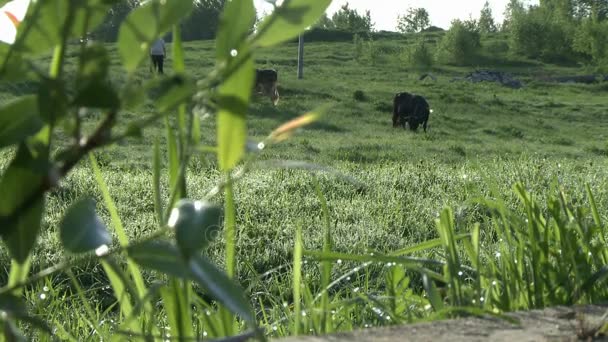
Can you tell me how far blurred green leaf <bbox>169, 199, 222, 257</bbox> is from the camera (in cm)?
38

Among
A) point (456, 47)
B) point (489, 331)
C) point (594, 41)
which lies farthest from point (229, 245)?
point (456, 47)

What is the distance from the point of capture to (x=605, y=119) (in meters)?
18.6

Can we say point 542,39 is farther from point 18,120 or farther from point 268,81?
point 18,120

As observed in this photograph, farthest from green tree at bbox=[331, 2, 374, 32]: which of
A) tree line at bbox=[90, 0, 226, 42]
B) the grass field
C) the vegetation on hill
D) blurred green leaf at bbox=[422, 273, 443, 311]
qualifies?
blurred green leaf at bbox=[422, 273, 443, 311]

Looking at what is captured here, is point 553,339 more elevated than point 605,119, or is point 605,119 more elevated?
point 553,339

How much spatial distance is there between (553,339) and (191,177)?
4672 millimetres

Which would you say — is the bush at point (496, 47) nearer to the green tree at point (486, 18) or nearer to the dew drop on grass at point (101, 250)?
the green tree at point (486, 18)

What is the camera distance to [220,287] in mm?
397

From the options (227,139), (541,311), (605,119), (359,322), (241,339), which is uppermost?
(227,139)

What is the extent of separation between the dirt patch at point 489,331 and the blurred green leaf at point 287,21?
0.35 m

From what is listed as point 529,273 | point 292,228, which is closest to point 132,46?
point 529,273

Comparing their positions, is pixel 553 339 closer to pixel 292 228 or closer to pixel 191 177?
pixel 292 228

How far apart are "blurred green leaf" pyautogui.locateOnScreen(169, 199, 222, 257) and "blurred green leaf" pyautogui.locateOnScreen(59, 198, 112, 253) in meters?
0.06

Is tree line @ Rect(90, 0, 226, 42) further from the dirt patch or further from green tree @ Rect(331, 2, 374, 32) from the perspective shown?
green tree @ Rect(331, 2, 374, 32)
